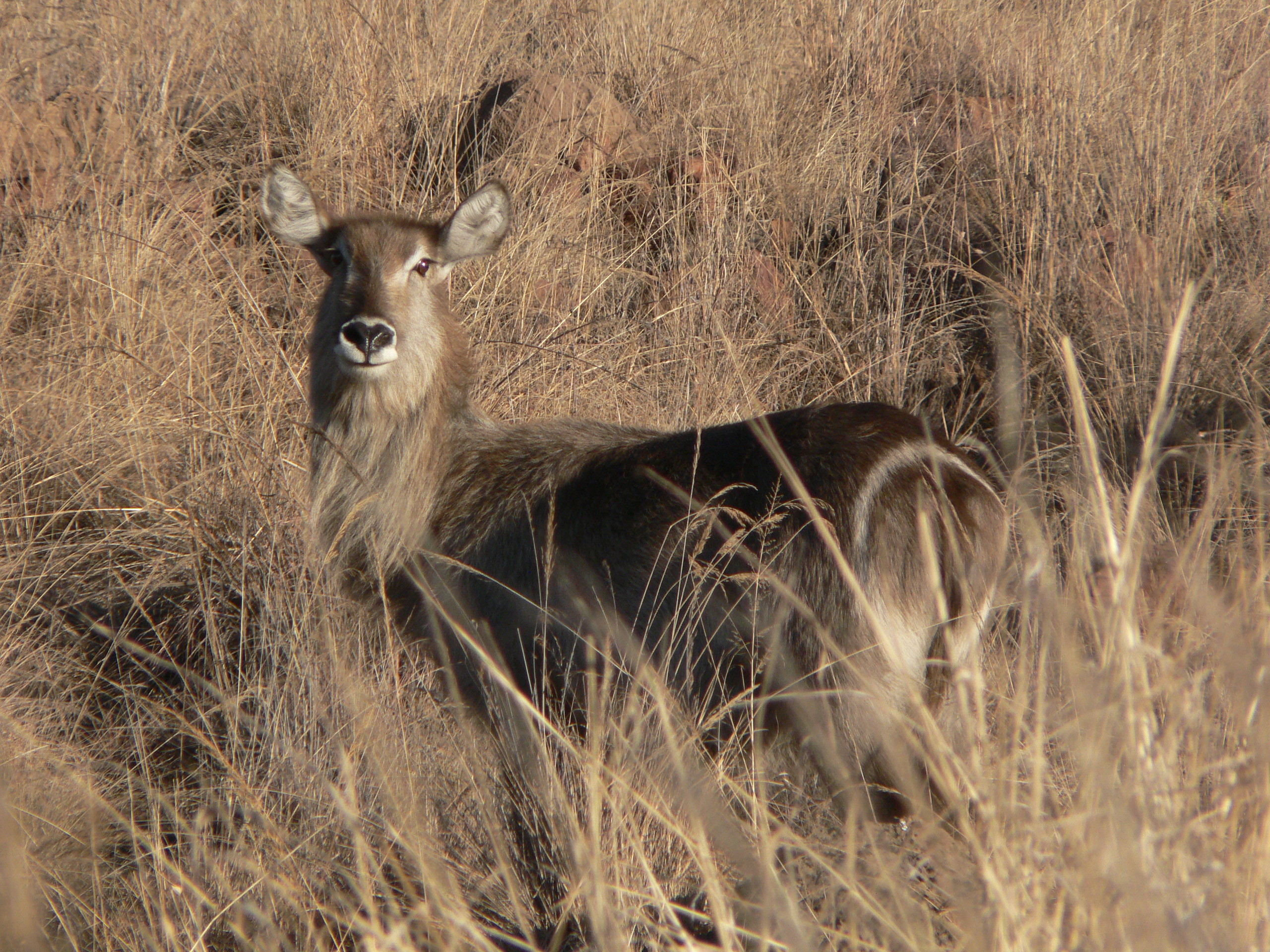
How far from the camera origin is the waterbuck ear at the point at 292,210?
356cm

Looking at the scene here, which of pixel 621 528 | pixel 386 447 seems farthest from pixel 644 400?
pixel 621 528

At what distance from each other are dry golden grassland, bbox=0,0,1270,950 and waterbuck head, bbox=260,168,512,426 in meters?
0.54

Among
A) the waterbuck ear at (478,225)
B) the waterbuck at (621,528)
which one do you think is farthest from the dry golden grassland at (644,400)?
the waterbuck ear at (478,225)

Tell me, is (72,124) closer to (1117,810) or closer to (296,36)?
(296,36)

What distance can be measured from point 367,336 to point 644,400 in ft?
5.09

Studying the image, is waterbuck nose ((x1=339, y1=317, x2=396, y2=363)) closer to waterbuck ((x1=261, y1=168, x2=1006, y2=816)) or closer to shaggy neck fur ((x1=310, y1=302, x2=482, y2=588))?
waterbuck ((x1=261, y1=168, x2=1006, y2=816))

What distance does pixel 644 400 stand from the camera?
452 cm

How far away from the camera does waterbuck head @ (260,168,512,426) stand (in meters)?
3.26

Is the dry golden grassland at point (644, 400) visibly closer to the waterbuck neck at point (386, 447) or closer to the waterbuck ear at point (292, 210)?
the waterbuck neck at point (386, 447)

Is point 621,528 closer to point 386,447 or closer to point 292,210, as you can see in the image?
point 386,447

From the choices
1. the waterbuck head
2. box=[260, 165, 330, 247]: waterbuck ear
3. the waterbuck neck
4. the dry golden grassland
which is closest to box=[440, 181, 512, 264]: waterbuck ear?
the waterbuck head

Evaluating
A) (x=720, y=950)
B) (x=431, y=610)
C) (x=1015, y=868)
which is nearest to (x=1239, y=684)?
(x=1015, y=868)

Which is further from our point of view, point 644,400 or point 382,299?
point 644,400

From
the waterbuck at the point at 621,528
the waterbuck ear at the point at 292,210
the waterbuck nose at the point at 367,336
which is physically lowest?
the waterbuck at the point at 621,528
